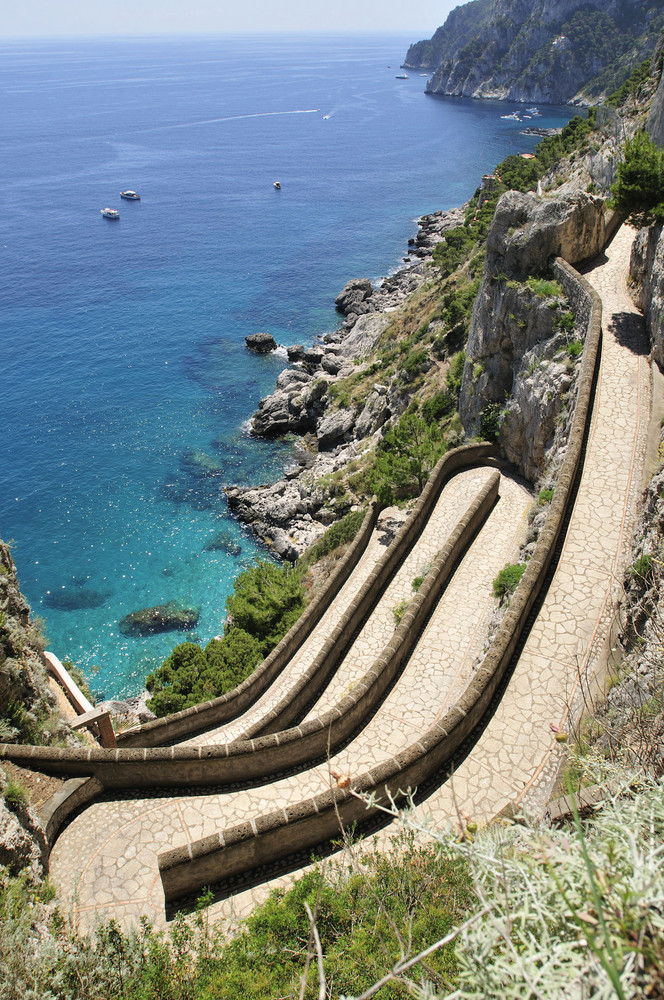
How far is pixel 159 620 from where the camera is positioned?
105 feet

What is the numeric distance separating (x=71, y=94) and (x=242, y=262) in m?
169

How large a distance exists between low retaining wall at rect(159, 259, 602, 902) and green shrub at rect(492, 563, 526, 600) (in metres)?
1.37

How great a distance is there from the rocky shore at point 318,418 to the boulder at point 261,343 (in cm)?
29

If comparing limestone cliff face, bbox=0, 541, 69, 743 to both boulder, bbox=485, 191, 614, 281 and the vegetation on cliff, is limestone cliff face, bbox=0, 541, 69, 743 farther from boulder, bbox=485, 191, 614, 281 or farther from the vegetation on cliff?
boulder, bbox=485, 191, 614, 281

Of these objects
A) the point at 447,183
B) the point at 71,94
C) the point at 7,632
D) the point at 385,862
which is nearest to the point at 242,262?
the point at 447,183

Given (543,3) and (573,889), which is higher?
(543,3)

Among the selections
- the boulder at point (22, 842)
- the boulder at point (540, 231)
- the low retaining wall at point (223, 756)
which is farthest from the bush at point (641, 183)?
the boulder at point (22, 842)

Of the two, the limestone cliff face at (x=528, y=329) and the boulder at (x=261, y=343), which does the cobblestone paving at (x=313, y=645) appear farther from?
the boulder at (x=261, y=343)

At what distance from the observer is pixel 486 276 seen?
2608 cm

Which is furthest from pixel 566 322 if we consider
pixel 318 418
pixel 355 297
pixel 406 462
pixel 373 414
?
pixel 355 297

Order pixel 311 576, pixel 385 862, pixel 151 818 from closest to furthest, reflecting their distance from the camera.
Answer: pixel 385 862
pixel 151 818
pixel 311 576

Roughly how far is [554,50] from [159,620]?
19640 cm

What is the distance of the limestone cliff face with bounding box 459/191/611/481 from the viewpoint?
69.7 ft

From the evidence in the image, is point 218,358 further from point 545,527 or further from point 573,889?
→ point 573,889
